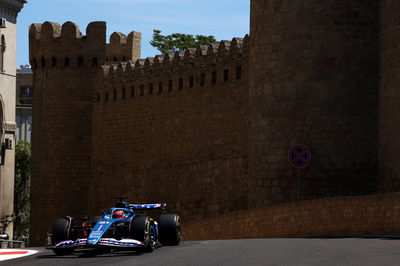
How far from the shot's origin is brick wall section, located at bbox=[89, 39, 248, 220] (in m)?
32.0

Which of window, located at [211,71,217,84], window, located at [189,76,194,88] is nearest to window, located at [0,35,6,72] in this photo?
window, located at [189,76,194,88]

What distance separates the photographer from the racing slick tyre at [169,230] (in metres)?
17.6

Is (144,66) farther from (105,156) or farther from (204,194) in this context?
(204,194)

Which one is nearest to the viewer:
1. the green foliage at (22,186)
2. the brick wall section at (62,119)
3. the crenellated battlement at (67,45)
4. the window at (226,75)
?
the window at (226,75)

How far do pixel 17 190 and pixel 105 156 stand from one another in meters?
20.6

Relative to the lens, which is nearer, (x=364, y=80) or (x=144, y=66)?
(x=364, y=80)

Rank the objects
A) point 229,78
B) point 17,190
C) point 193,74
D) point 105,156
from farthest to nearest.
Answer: point 17,190 → point 105,156 → point 193,74 → point 229,78

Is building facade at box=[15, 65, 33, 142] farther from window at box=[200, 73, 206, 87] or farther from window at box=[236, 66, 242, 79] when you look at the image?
window at box=[236, 66, 242, 79]

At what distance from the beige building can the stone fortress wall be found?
802 mm

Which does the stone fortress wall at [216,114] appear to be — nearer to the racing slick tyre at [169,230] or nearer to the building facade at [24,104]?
the racing slick tyre at [169,230]

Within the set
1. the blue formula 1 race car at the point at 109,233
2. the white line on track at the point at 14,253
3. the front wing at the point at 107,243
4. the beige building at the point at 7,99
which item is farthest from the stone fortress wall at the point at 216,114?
the front wing at the point at 107,243

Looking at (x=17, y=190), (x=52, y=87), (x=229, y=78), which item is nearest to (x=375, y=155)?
(x=229, y=78)

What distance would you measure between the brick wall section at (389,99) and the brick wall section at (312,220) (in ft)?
8.62

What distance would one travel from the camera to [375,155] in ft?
87.1
